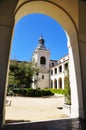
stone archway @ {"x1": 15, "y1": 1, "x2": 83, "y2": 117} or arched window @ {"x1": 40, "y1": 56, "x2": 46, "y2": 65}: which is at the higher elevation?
arched window @ {"x1": 40, "y1": 56, "x2": 46, "y2": 65}

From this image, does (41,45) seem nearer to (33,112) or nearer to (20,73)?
(20,73)

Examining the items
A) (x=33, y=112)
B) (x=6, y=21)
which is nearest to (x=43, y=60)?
(x=33, y=112)

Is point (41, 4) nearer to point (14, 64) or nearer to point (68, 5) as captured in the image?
point (68, 5)

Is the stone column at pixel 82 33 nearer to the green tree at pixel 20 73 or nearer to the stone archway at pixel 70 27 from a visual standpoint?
the stone archway at pixel 70 27

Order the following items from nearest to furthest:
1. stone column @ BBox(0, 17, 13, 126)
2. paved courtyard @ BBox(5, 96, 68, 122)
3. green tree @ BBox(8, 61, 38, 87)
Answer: stone column @ BBox(0, 17, 13, 126) < paved courtyard @ BBox(5, 96, 68, 122) < green tree @ BBox(8, 61, 38, 87)

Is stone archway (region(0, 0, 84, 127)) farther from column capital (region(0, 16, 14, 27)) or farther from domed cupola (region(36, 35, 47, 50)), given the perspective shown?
domed cupola (region(36, 35, 47, 50))

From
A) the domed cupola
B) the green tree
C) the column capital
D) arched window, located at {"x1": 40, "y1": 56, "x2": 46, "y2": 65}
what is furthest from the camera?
the domed cupola

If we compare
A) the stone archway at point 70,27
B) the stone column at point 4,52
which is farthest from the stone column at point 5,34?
the stone archway at point 70,27

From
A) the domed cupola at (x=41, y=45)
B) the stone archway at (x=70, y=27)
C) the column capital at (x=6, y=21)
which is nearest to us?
the column capital at (x=6, y=21)

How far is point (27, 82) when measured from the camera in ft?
65.9

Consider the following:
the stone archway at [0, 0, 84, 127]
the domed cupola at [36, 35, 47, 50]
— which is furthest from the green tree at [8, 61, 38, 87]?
the domed cupola at [36, 35, 47, 50]

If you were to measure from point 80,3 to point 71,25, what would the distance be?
637 millimetres

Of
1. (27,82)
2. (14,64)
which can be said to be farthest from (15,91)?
(14,64)

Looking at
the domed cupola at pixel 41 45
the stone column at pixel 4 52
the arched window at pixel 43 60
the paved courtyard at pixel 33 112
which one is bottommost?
the paved courtyard at pixel 33 112
